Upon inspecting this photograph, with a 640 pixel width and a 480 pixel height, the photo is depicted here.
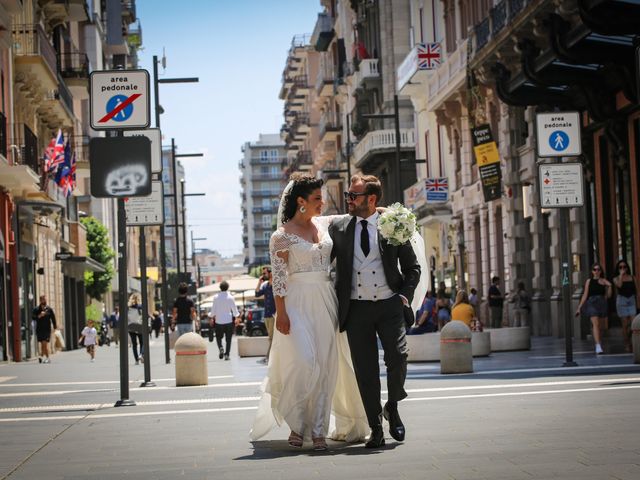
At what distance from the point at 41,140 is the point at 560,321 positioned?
2166cm

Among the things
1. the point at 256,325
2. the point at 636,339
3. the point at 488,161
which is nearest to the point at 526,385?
the point at 636,339

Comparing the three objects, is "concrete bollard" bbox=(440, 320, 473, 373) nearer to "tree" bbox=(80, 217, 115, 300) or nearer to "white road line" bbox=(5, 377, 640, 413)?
"white road line" bbox=(5, 377, 640, 413)

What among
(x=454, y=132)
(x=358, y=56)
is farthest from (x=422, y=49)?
(x=358, y=56)

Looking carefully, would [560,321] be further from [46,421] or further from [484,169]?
[46,421]

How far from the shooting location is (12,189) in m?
37.6

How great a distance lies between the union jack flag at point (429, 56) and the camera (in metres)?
49.1

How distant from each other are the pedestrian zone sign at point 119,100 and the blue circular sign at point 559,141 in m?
6.74

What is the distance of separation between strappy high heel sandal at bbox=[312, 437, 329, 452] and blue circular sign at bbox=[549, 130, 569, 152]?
10506mm

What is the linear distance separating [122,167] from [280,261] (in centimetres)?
543

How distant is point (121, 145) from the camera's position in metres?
15.3

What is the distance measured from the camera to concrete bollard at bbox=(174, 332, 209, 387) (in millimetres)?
18734

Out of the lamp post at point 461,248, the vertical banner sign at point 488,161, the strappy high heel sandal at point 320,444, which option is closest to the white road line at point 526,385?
the strappy high heel sandal at point 320,444

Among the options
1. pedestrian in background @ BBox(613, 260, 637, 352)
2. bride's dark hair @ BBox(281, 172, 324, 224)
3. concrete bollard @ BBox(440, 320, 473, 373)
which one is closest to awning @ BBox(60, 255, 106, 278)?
pedestrian in background @ BBox(613, 260, 637, 352)

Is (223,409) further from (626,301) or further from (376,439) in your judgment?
(626,301)
